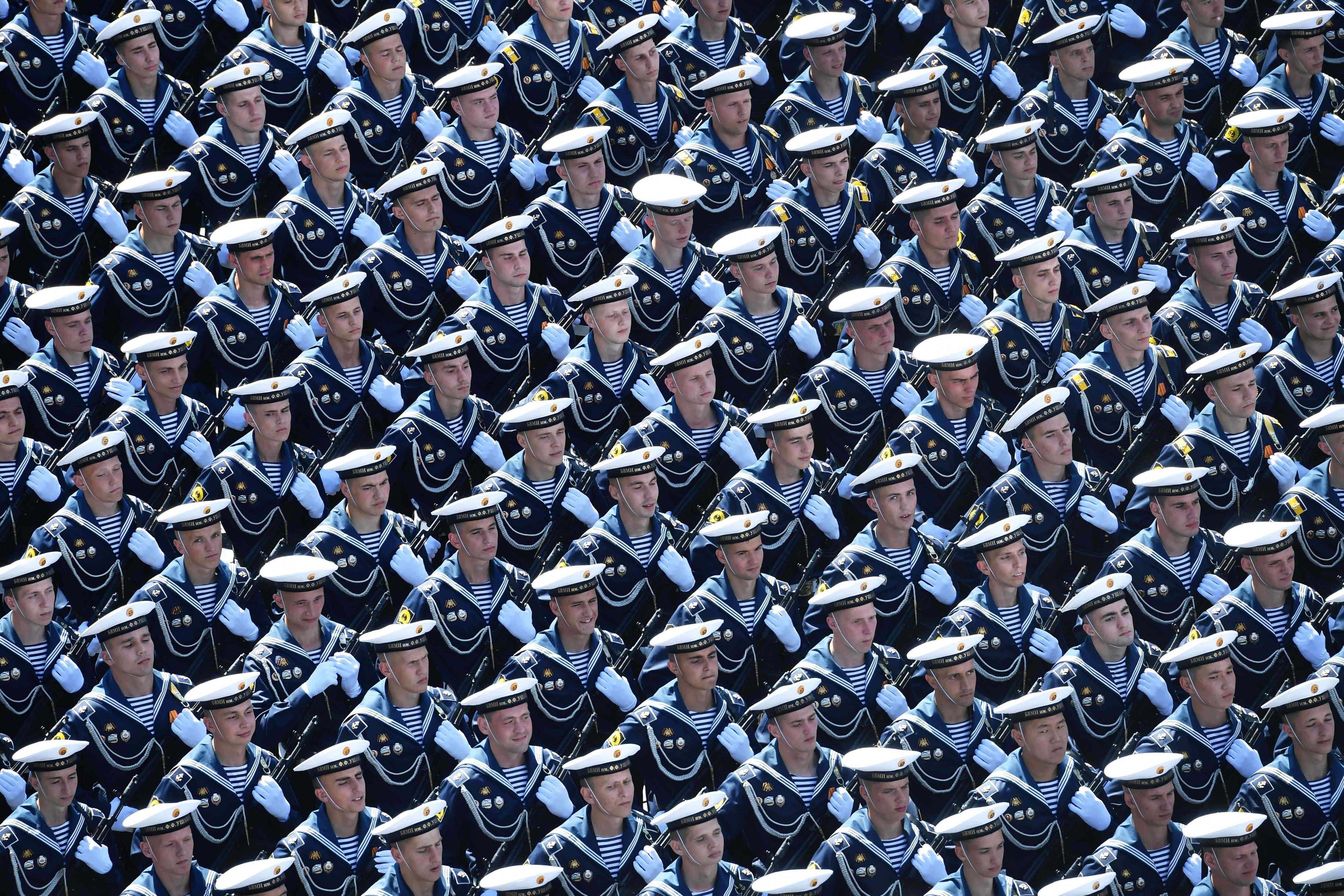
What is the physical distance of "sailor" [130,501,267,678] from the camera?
47.4 ft

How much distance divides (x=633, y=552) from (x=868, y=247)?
226 cm

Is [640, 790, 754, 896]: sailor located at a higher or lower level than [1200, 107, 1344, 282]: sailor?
lower

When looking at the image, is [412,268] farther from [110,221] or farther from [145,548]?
[145,548]

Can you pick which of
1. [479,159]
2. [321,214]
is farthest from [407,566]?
[479,159]

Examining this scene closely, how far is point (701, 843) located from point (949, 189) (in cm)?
380

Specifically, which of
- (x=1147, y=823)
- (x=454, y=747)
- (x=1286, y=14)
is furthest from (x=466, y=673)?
(x=1286, y=14)

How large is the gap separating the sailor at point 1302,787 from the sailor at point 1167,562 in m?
0.74

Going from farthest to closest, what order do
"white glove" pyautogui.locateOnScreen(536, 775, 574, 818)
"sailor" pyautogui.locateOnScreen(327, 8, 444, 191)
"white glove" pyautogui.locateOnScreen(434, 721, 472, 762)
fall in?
"sailor" pyautogui.locateOnScreen(327, 8, 444, 191) → "white glove" pyautogui.locateOnScreen(434, 721, 472, 762) → "white glove" pyautogui.locateOnScreen(536, 775, 574, 818)

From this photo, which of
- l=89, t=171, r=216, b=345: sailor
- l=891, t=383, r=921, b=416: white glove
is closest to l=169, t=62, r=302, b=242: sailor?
l=89, t=171, r=216, b=345: sailor

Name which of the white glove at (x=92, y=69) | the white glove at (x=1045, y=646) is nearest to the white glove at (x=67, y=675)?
the white glove at (x=92, y=69)

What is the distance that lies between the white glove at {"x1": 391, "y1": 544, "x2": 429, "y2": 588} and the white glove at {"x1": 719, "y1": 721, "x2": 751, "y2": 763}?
5.66ft

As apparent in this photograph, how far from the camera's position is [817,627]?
14.6 m

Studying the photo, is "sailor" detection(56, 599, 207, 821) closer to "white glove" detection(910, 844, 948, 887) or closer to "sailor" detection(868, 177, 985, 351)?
"white glove" detection(910, 844, 948, 887)

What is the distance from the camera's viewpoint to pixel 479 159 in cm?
1557
